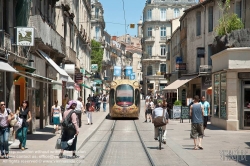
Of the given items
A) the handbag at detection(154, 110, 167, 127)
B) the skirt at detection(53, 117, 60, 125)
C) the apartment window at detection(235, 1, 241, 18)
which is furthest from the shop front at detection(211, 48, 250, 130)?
the apartment window at detection(235, 1, 241, 18)

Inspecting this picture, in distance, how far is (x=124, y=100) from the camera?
34.3m

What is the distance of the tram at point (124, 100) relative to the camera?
112 feet

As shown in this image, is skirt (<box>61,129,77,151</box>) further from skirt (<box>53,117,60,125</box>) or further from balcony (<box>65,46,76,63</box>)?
balcony (<box>65,46,76,63</box>)

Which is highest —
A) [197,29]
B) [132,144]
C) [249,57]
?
[197,29]

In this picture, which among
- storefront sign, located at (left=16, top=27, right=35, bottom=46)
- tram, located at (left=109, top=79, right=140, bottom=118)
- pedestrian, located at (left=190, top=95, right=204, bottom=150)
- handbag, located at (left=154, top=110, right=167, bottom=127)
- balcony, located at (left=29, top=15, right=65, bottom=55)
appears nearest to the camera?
pedestrian, located at (left=190, top=95, right=204, bottom=150)

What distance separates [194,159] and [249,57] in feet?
36.9

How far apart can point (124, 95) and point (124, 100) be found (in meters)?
0.37

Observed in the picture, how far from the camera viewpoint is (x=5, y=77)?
57.5 feet

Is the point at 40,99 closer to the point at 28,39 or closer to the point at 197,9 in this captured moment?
the point at 28,39

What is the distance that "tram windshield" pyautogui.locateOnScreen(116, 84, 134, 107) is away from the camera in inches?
1348

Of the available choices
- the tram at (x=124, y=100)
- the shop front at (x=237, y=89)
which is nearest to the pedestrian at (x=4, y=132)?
the shop front at (x=237, y=89)

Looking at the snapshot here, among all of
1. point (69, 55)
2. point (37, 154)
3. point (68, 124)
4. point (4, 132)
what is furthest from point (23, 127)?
point (69, 55)

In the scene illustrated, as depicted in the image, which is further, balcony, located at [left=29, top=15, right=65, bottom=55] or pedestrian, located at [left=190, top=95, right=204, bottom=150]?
balcony, located at [left=29, top=15, right=65, bottom=55]

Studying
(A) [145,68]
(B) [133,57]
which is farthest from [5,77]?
(B) [133,57]
